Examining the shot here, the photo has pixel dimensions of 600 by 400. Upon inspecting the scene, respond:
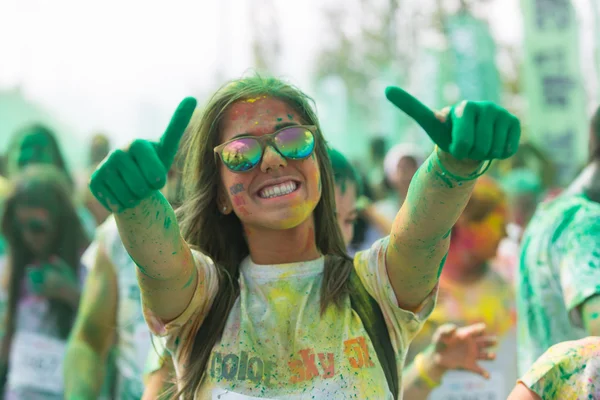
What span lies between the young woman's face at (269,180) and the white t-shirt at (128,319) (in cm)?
132

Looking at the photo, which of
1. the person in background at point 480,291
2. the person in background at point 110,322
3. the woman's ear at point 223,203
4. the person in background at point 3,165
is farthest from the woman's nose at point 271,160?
the person in background at point 3,165

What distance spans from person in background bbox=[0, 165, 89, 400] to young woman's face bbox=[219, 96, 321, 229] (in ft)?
7.80

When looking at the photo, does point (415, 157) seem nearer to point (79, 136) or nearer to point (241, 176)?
point (241, 176)

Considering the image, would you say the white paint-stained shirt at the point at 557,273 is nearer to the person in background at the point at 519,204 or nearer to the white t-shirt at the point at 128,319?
the white t-shirt at the point at 128,319

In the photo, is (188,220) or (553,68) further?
(553,68)

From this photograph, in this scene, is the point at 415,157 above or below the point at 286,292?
above

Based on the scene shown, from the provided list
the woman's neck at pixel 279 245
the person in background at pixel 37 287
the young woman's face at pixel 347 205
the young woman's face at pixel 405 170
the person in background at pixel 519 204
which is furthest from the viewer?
the person in background at pixel 519 204

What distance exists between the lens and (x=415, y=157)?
16.2 ft

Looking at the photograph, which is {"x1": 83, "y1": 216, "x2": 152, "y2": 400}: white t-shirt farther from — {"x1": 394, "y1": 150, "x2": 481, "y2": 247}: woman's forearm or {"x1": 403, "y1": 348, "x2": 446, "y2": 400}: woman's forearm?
{"x1": 394, "y1": 150, "x2": 481, "y2": 247}: woman's forearm

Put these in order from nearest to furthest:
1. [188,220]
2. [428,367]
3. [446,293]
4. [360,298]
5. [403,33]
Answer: [360,298], [188,220], [428,367], [446,293], [403,33]

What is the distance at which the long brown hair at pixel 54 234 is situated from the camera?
4.20m

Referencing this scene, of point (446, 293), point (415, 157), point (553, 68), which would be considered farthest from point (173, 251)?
point (553, 68)

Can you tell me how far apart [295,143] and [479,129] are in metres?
0.60

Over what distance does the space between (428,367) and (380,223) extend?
8.11 feet
